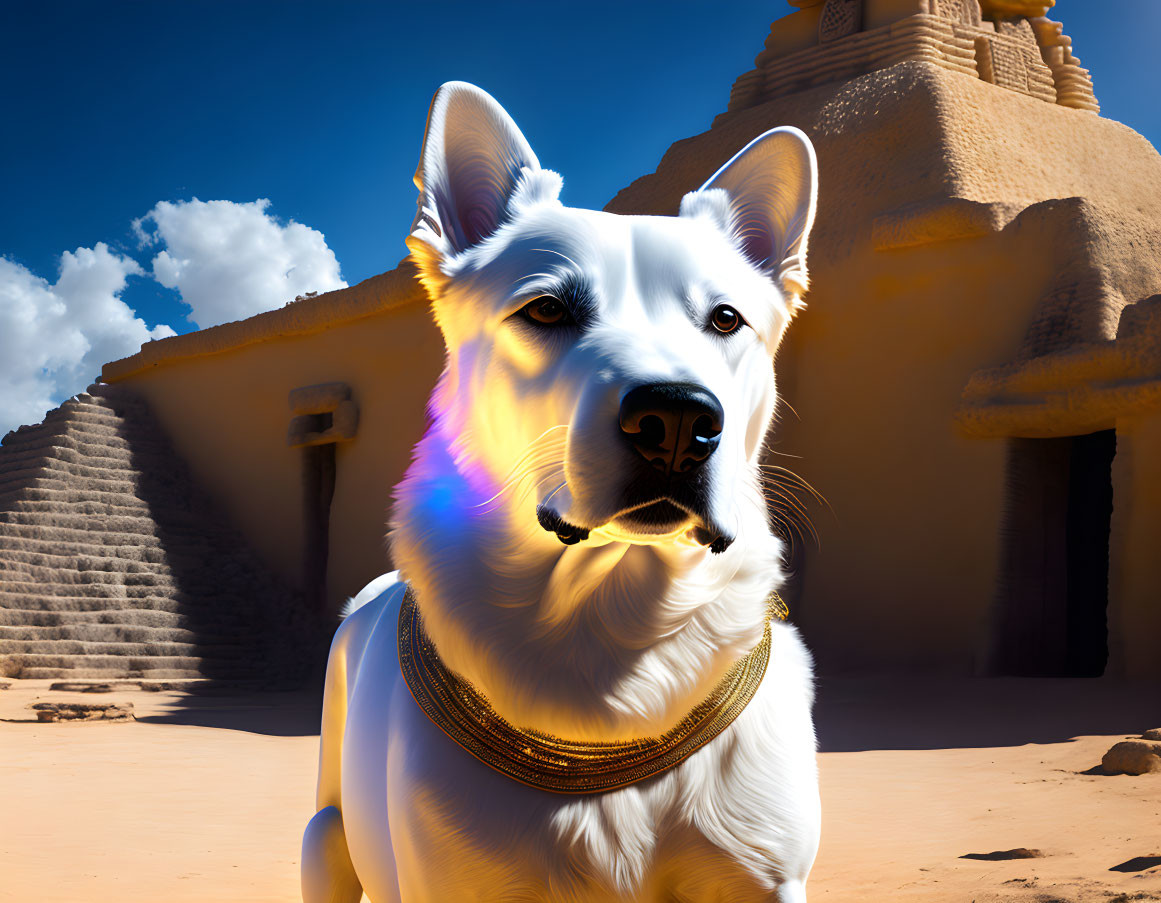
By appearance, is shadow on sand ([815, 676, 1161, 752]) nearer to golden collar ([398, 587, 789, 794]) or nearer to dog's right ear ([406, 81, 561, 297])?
golden collar ([398, 587, 789, 794])

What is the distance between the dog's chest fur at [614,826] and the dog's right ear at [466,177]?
0.80m

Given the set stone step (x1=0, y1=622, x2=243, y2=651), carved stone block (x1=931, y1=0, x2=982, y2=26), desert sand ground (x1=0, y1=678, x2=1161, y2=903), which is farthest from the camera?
carved stone block (x1=931, y1=0, x2=982, y2=26)

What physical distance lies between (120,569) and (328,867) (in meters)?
12.4

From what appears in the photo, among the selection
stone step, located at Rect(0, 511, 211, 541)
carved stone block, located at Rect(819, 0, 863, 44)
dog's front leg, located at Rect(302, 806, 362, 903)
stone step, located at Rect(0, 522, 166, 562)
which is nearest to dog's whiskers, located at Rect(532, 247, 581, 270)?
dog's front leg, located at Rect(302, 806, 362, 903)

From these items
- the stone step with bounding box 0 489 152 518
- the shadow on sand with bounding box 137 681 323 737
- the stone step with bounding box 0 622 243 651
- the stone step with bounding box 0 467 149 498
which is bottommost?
the shadow on sand with bounding box 137 681 323 737

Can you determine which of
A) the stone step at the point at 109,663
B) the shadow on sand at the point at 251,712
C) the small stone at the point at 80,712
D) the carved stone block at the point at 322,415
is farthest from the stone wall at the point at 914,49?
the small stone at the point at 80,712

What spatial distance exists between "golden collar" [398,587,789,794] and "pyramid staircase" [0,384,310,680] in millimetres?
11409

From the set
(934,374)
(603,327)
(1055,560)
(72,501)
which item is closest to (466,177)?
(603,327)

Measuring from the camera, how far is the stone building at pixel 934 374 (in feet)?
28.0

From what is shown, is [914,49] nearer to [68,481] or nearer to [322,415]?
[322,415]

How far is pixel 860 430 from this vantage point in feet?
32.5

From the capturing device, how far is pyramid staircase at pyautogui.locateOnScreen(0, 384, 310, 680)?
1185 cm

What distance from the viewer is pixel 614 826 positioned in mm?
1453

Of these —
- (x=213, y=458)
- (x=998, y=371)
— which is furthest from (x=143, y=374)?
(x=998, y=371)
